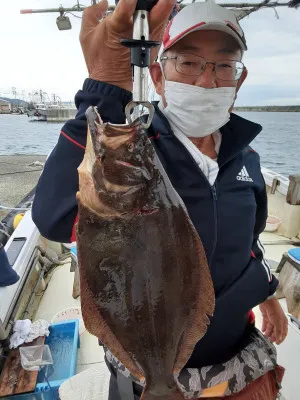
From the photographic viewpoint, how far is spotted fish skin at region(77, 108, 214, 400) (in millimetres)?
1370

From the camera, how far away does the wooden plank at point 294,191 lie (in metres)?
6.23

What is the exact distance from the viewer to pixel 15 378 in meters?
3.20

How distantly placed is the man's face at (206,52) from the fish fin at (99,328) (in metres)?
1.30

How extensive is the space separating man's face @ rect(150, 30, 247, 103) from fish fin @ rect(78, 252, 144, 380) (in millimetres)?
1299

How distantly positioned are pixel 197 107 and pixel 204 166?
0.36 metres

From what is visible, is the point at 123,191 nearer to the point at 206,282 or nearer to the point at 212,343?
the point at 206,282

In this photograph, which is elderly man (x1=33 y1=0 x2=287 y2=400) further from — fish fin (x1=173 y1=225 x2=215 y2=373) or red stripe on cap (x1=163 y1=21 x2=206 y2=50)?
fish fin (x1=173 y1=225 x2=215 y2=373)

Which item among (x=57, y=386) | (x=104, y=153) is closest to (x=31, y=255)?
(x=57, y=386)

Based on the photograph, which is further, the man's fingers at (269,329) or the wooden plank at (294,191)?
the wooden plank at (294,191)

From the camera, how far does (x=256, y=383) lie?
6.22 ft

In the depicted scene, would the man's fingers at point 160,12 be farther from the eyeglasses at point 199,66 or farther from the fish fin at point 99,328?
the fish fin at point 99,328

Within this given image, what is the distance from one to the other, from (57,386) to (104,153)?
2.80m

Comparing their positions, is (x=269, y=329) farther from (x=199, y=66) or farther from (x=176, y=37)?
(x=176, y=37)

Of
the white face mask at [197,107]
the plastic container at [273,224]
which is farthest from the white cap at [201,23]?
the plastic container at [273,224]
